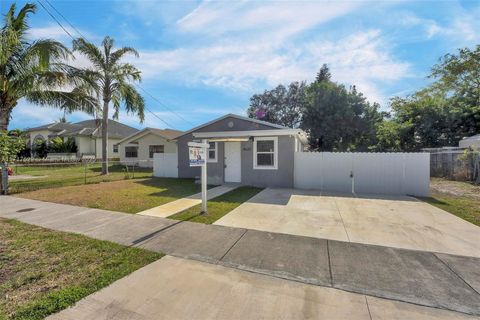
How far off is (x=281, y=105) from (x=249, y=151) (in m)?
24.6

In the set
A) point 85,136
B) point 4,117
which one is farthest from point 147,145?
point 4,117

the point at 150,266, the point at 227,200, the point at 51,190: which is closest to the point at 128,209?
the point at 227,200

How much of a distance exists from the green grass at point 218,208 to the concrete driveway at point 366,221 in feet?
0.92

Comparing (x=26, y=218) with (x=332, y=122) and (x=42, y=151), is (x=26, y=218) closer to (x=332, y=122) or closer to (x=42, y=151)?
→ (x=332, y=122)

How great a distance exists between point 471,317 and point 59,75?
13.5 meters

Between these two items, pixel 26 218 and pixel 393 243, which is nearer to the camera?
pixel 393 243

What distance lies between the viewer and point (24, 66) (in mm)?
9188

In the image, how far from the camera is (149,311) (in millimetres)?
2639

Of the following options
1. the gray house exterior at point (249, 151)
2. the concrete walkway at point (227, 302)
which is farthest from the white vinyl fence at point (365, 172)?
the concrete walkway at point (227, 302)

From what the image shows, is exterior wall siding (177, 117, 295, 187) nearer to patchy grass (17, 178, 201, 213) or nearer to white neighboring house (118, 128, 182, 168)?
patchy grass (17, 178, 201, 213)

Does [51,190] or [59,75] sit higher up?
[59,75]

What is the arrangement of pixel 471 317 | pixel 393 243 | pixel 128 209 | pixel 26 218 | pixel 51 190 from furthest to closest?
pixel 51 190, pixel 128 209, pixel 26 218, pixel 393 243, pixel 471 317

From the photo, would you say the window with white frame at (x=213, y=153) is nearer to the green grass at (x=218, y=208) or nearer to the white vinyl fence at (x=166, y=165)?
the green grass at (x=218, y=208)

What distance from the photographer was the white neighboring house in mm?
21609
